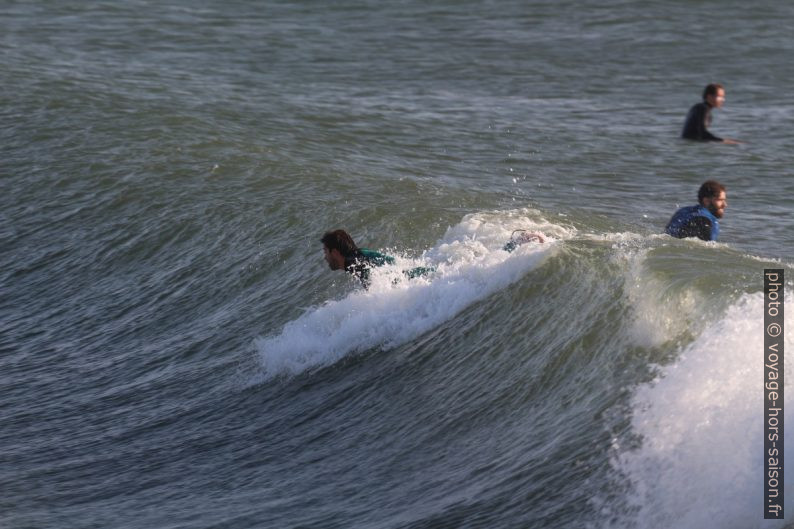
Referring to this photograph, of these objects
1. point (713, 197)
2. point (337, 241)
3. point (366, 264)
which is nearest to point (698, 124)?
point (713, 197)

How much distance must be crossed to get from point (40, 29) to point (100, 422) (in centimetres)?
2055

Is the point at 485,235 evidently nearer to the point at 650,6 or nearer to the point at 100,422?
the point at 100,422

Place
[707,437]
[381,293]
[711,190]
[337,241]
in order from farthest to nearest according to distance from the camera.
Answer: [711,190] < [381,293] < [337,241] < [707,437]

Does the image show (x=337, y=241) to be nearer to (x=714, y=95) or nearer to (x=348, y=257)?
(x=348, y=257)

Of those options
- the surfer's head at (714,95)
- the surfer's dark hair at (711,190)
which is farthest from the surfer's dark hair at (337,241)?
the surfer's head at (714,95)

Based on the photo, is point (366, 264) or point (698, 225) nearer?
point (366, 264)

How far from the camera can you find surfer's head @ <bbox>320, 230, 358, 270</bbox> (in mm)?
10570

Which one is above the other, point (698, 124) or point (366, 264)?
point (366, 264)

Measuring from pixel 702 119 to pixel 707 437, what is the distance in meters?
13.2

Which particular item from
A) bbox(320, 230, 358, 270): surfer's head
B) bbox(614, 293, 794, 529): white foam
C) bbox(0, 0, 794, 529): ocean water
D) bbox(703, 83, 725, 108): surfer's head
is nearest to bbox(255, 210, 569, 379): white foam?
bbox(0, 0, 794, 529): ocean water

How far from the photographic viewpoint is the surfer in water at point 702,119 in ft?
63.0

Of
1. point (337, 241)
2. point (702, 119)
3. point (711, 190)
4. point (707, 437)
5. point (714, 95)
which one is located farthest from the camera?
point (702, 119)

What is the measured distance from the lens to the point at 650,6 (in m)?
32.9

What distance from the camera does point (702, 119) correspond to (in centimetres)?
1997
